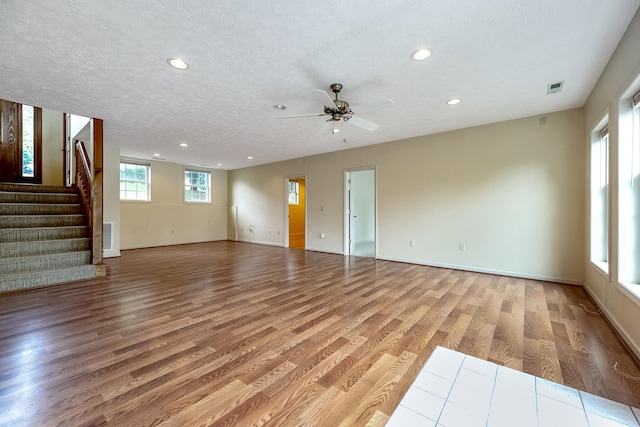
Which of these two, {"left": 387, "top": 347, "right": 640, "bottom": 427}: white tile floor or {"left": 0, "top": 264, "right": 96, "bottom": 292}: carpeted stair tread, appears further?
{"left": 0, "top": 264, "right": 96, "bottom": 292}: carpeted stair tread

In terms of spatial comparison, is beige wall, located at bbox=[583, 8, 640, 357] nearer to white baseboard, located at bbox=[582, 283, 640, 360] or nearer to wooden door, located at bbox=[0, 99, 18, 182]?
white baseboard, located at bbox=[582, 283, 640, 360]

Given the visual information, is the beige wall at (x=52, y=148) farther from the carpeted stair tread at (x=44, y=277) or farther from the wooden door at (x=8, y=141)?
the carpeted stair tread at (x=44, y=277)

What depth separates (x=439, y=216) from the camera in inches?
201

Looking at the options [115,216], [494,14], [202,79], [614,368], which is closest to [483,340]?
[614,368]

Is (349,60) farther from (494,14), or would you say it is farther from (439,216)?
(439,216)

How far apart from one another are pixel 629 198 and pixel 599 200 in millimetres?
1325

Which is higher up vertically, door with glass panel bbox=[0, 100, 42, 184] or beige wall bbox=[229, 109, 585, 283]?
door with glass panel bbox=[0, 100, 42, 184]

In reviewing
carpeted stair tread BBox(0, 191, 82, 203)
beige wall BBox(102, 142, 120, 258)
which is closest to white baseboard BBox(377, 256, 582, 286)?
beige wall BBox(102, 142, 120, 258)

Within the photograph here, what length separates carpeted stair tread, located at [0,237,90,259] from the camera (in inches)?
154

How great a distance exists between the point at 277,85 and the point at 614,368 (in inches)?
153

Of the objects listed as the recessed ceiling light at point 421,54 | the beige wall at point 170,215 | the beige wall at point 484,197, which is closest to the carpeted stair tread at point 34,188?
the beige wall at point 170,215

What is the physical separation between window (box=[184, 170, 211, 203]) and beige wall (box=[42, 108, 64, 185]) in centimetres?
295

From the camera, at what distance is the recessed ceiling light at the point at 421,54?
2.46 m

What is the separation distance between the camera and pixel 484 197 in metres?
4.62
